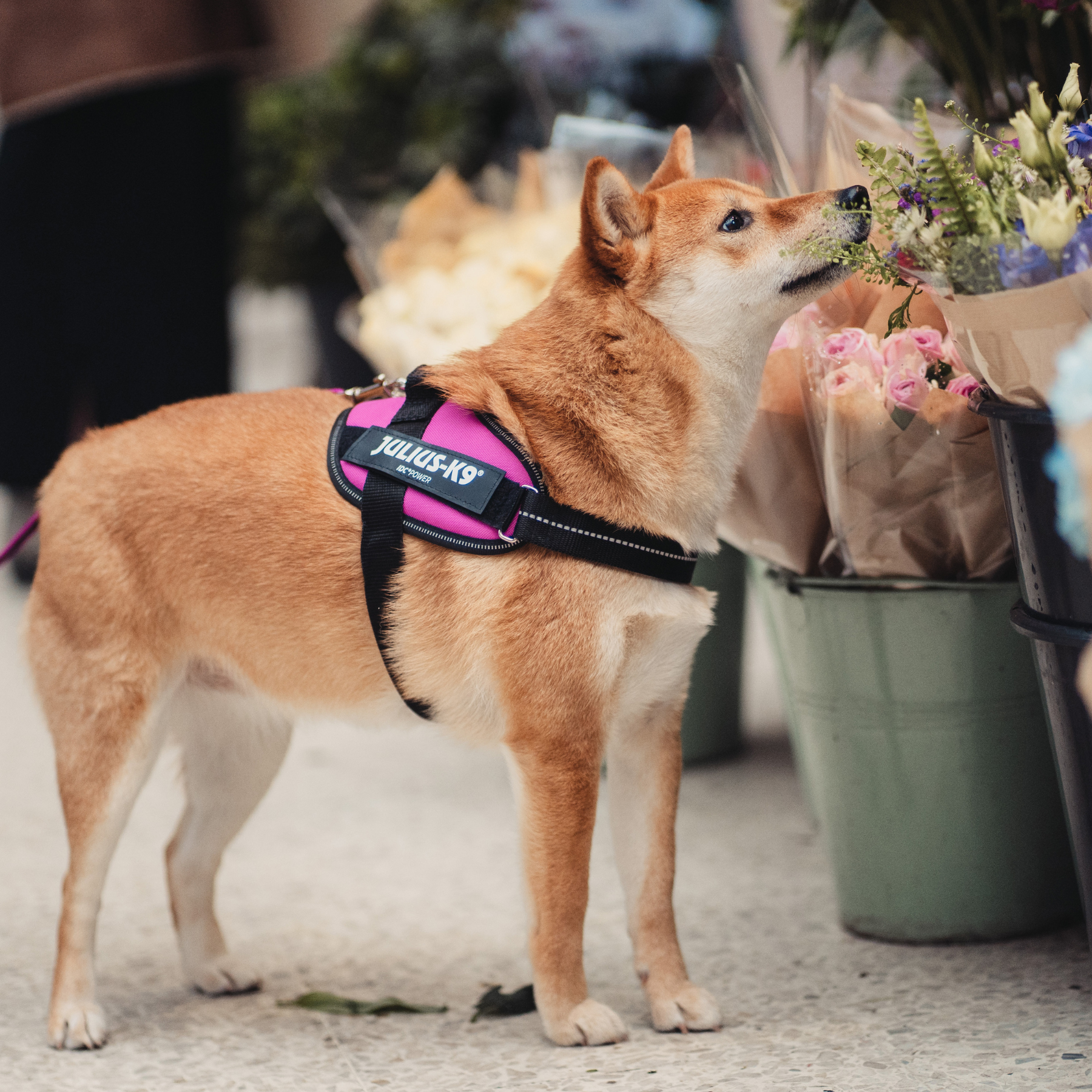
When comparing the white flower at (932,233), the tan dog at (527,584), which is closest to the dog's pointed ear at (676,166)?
the tan dog at (527,584)

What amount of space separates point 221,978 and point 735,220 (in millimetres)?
1660

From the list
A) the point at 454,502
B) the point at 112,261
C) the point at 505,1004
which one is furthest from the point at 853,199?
the point at 112,261

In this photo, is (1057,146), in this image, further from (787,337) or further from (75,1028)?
(75,1028)

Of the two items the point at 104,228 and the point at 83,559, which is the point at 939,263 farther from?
the point at 104,228

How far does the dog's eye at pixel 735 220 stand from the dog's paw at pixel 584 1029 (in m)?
1.29

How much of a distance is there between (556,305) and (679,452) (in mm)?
322

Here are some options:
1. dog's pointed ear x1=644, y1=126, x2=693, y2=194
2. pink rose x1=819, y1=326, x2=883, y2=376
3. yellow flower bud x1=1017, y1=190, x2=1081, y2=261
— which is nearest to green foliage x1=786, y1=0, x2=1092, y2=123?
dog's pointed ear x1=644, y1=126, x2=693, y2=194

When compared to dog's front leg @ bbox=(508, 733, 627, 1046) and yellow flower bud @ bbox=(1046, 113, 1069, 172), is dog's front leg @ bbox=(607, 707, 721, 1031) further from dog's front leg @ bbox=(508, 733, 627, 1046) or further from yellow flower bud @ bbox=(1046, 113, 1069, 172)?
yellow flower bud @ bbox=(1046, 113, 1069, 172)

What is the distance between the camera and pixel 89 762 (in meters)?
2.26

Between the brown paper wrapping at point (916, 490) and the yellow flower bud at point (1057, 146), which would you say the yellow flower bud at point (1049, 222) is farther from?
the brown paper wrapping at point (916, 490)

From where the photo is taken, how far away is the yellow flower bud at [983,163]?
5.63ft

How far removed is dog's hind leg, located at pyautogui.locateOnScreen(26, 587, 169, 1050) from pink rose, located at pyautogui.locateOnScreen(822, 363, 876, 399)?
125 centimetres

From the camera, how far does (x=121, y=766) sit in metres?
2.26

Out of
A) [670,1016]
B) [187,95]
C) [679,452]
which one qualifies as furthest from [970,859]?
[187,95]
